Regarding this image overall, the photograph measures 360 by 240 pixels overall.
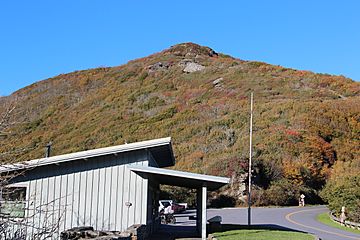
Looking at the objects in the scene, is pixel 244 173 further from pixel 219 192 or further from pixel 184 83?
pixel 184 83

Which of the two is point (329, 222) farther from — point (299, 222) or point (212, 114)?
point (212, 114)

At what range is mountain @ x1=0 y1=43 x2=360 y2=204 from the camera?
150 ft

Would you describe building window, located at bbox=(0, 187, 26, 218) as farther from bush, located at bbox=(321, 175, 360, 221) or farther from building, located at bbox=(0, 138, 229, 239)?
bush, located at bbox=(321, 175, 360, 221)

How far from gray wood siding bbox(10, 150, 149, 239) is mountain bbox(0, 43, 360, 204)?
58.0ft

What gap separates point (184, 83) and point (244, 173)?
1491 inches

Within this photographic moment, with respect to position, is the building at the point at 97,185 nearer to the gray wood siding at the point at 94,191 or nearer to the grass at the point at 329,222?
the gray wood siding at the point at 94,191

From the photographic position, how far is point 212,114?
6272 centimetres

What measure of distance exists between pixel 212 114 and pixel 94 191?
157 ft

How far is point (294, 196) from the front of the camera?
41281 millimetres

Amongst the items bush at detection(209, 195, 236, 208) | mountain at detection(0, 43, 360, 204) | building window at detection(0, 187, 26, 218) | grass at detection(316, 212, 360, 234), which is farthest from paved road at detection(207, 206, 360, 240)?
building window at detection(0, 187, 26, 218)

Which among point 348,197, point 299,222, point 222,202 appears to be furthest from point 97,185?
point 222,202

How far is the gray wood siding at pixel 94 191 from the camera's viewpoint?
604 inches

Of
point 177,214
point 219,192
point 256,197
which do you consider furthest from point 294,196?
point 177,214

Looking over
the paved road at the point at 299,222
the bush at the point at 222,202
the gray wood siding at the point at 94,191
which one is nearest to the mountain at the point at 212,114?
the bush at the point at 222,202
